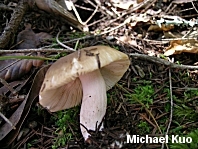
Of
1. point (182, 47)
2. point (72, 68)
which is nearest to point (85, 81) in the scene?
point (72, 68)

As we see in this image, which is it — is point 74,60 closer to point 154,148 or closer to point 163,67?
point 154,148

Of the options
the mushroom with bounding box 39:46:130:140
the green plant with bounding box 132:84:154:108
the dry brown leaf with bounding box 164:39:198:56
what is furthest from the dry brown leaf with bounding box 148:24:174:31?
the mushroom with bounding box 39:46:130:140

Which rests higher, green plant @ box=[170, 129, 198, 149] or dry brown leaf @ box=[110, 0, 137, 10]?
dry brown leaf @ box=[110, 0, 137, 10]

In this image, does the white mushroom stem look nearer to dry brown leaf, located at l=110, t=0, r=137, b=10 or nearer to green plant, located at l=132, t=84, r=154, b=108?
green plant, located at l=132, t=84, r=154, b=108

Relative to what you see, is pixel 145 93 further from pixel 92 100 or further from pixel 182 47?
pixel 182 47

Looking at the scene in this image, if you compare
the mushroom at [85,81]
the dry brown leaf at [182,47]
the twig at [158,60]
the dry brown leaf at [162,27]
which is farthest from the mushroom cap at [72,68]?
the dry brown leaf at [162,27]

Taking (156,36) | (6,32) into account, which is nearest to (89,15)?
(156,36)
